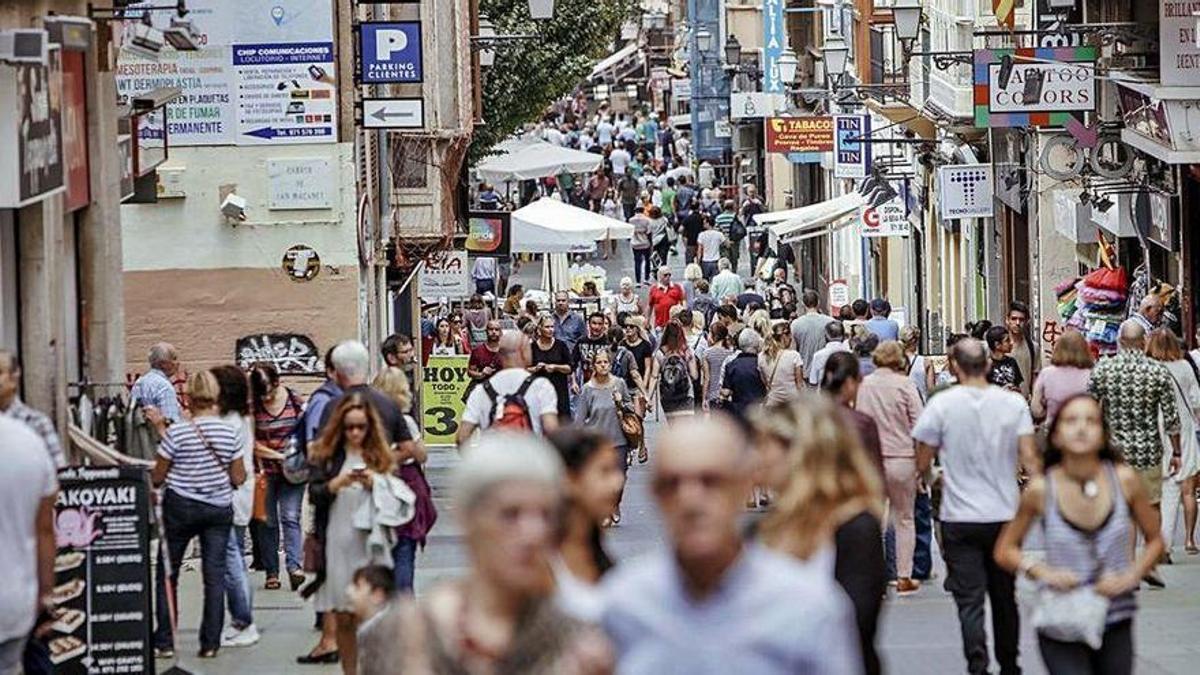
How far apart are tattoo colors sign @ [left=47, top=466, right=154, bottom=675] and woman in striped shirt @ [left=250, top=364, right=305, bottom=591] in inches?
129

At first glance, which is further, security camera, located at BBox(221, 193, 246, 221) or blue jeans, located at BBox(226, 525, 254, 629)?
security camera, located at BBox(221, 193, 246, 221)

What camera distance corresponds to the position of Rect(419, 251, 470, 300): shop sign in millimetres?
36812

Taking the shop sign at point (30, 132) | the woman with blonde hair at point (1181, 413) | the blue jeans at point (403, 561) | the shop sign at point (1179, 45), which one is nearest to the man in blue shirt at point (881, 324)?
the shop sign at point (1179, 45)

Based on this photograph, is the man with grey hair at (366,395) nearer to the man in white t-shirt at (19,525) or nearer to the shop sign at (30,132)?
the shop sign at (30,132)

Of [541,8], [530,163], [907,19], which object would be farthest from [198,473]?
[530,163]

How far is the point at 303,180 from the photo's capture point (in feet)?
81.6

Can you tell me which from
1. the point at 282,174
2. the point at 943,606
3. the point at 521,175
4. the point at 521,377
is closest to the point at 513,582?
the point at 521,377

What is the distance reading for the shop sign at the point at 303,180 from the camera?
81.5ft

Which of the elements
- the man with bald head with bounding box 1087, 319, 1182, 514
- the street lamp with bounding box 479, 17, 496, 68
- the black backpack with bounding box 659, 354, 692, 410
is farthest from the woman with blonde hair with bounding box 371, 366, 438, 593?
the street lamp with bounding box 479, 17, 496, 68

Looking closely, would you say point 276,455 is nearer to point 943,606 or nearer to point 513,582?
point 943,606

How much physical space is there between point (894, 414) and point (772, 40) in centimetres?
3932

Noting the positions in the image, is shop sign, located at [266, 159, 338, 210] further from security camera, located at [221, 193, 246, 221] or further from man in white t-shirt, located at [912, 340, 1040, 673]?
man in white t-shirt, located at [912, 340, 1040, 673]

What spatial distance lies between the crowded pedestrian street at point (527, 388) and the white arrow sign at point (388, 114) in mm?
41

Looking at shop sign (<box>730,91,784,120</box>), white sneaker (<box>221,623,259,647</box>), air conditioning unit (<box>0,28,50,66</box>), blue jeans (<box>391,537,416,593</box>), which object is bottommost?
white sneaker (<box>221,623,259,647</box>)
